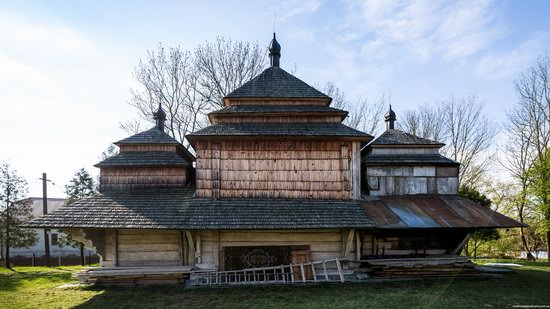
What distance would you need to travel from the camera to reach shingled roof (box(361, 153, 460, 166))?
39.2ft

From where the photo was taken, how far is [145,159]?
11719 mm

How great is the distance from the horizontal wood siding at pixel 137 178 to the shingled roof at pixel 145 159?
0.24 meters

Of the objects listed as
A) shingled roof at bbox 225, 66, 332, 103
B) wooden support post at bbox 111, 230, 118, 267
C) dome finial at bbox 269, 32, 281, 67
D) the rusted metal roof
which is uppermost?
dome finial at bbox 269, 32, 281, 67

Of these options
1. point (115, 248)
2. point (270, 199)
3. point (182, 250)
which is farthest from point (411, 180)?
point (115, 248)

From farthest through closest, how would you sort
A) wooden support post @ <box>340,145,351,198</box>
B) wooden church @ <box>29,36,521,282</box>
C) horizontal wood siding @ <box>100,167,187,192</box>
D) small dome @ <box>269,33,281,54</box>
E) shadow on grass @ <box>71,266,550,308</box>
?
1. small dome @ <box>269,33,281,54</box>
2. horizontal wood siding @ <box>100,167,187,192</box>
3. wooden support post @ <box>340,145,351,198</box>
4. wooden church @ <box>29,36,521,282</box>
5. shadow on grass @ <box>71,266,550,308</box>

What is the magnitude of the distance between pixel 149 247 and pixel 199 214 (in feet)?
7.70

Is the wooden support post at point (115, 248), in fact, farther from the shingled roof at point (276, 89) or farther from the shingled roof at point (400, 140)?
the shingled roof at point (400, 140)

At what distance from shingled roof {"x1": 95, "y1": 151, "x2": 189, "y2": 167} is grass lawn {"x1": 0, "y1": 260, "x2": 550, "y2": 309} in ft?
13.9

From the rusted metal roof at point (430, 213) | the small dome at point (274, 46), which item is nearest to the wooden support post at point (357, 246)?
the rusted metal roof at point (430, 213)

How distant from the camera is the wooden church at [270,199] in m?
9.82

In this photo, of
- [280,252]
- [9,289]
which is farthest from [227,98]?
[9,289]

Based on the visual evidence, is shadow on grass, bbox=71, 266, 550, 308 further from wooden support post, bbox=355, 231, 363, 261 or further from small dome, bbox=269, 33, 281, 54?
small dome, bbox=269, 33, 281, 54

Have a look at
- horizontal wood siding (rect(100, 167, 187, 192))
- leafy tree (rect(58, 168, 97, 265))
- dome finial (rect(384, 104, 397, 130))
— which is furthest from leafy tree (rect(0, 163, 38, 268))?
dome finial (rect(384, 104, 397, 130))

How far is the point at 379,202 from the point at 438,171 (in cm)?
296
